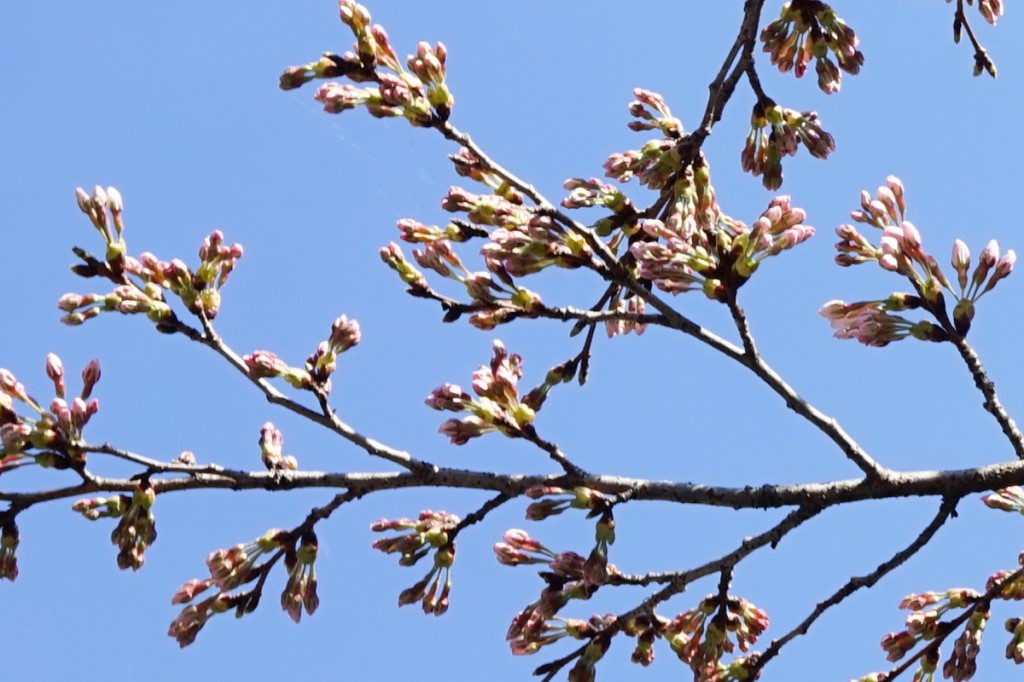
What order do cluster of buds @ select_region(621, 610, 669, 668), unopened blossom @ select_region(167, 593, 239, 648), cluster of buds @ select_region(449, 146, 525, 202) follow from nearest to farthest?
unopened blossom @ select_region(167, 593, 239, 648) → cluster of buds @ select_region(621, 610, 669, 668) → cluster of buds @ select_region(449, 146, 525, 202)

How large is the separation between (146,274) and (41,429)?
68cm

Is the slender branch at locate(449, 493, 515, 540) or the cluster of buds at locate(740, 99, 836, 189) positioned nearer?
the slender branch at locate(449, 493, 515, 540)

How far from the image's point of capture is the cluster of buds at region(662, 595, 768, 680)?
13.8ft

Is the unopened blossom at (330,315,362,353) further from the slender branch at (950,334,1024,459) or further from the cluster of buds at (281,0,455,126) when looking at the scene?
the slender branch at (950,334,1024,459)

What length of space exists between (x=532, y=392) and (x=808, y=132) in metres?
1.87

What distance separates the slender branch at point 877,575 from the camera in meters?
3.95

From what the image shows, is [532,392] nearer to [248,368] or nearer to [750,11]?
[248,368]

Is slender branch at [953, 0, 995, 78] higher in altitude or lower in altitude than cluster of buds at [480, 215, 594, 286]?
higher

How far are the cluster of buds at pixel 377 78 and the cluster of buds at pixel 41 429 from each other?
1414 millimetres

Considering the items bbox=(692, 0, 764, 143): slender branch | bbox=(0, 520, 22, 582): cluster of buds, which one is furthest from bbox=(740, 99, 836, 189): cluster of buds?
bbox=(0, 520, 22, 582): cluster of buds

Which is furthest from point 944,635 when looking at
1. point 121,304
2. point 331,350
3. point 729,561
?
point 121,304

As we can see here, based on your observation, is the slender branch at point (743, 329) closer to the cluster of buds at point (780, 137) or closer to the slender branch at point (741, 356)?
the slender branch at point (741, 356)

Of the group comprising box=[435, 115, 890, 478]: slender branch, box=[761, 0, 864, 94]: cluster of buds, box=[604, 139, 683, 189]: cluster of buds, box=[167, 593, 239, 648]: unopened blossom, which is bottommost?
box=[167, 593, 239, 648]: unopened blossom

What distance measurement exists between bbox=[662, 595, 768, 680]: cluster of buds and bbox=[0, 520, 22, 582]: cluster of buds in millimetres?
2399
